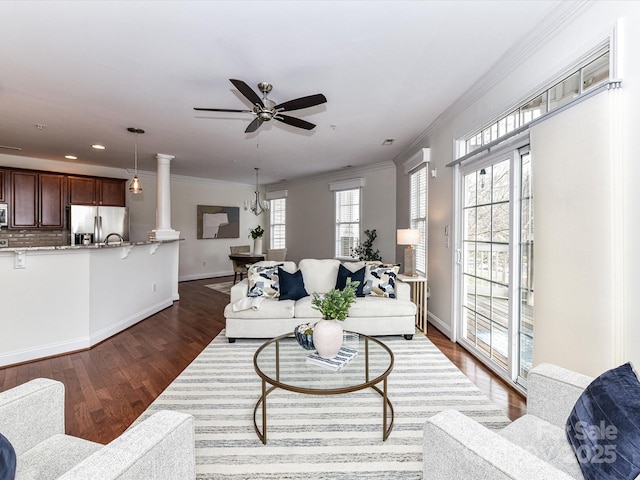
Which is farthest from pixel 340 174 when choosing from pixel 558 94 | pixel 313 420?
pixel 313 420

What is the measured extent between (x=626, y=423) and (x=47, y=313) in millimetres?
4391

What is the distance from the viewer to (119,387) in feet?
8.33

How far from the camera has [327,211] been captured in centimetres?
727

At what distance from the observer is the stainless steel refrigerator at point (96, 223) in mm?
5586

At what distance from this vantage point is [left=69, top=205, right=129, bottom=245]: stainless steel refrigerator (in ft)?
18.3

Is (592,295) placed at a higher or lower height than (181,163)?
lower

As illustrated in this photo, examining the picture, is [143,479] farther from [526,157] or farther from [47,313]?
[47,313]

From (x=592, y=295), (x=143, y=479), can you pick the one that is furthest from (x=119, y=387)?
(x=592, y=295)

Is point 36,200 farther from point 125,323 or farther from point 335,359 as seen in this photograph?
point 335,359

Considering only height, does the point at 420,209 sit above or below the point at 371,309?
above

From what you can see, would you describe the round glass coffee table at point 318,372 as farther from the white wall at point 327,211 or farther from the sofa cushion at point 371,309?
the white wall at point 327,211

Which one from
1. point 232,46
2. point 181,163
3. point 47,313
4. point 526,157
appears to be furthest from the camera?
point 181,163

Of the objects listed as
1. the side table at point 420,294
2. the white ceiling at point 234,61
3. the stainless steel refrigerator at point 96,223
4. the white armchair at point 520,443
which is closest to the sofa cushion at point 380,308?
the side table at point 420,294

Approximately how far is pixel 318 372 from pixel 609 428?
4.64 feet
